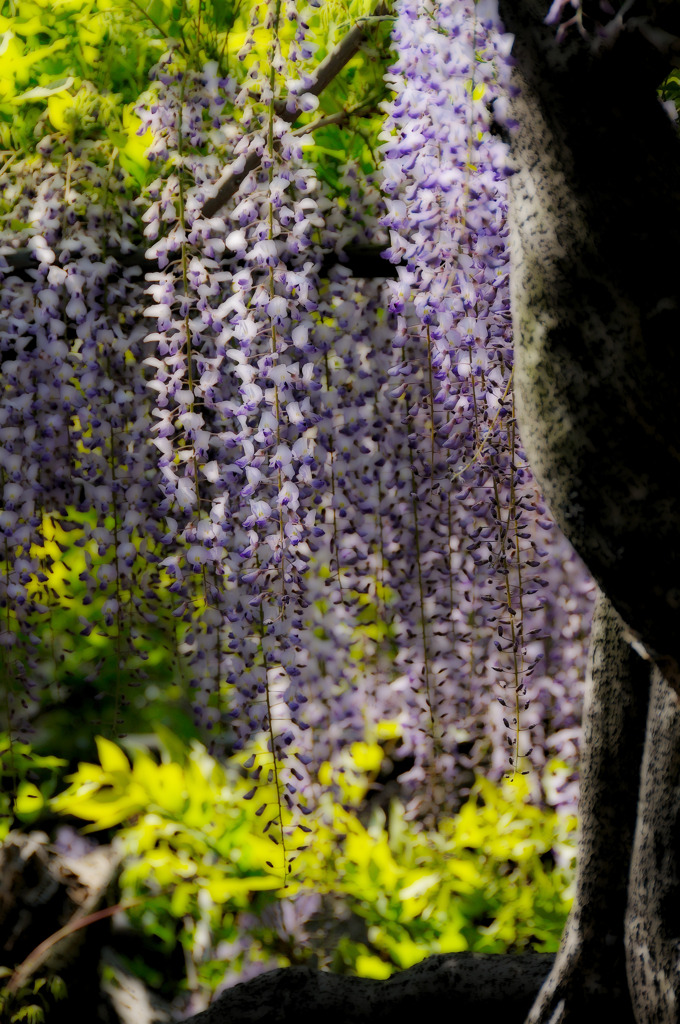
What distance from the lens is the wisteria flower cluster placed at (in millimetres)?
1923

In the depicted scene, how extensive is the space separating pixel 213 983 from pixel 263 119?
2.07 metres

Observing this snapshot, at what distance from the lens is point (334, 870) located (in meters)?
2.27

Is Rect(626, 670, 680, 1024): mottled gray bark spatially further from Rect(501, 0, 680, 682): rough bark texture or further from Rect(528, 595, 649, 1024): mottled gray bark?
Rect(501, 0, 680, 682): rough bark texture

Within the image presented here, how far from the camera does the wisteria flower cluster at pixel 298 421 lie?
1923 mm

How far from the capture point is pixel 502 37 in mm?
1147

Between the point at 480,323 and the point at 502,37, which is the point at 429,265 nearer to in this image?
the point at 480,323

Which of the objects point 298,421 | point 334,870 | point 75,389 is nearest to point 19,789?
point 334,870

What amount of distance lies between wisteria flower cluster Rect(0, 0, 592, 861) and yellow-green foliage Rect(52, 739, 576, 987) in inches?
4.4

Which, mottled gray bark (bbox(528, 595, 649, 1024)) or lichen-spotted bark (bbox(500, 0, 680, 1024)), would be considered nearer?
lichen-spotted bark (bbox(500, 0, 680, 1024))

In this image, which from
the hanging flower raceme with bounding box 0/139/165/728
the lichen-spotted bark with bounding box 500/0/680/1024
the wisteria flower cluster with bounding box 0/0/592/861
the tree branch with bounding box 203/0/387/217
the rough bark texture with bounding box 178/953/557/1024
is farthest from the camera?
the hanging flower raceme with bounding box 0/139/165/728

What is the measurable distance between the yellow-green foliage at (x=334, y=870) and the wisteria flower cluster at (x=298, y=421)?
4.4 inches

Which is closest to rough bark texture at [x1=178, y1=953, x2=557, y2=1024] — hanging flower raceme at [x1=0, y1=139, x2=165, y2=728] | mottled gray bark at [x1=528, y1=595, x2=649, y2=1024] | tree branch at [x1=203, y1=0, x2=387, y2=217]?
mottled gray bark at [x1=528, y1=595, x2=649, y2=1024]

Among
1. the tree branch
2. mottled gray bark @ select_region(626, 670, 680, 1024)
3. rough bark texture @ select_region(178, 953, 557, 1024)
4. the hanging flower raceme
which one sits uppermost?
the tree branch

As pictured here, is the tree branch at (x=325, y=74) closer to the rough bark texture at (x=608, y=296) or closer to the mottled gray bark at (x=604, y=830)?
the rough bark texture at (x=608, y=296)
